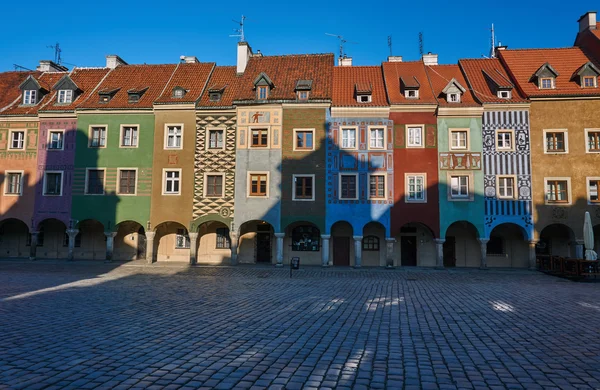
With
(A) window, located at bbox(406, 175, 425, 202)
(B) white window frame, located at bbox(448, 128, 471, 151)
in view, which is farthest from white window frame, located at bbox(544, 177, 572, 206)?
(A) window, located at bbox(406, 175, 425, 202)

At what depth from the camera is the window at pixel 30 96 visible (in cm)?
2995

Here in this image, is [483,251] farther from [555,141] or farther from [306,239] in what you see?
[306,239]

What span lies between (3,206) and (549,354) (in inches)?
1302

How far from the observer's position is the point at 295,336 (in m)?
8.44

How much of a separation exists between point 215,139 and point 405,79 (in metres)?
13.7

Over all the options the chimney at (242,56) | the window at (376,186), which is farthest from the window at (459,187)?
the chimney at (242,56)

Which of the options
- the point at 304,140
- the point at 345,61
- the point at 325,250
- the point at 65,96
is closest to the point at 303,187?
the point at 304,140

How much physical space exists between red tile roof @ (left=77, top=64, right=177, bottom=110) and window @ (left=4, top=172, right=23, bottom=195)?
6.68 m

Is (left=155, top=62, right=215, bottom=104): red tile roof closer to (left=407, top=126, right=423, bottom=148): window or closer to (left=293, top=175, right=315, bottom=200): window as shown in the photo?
(left=293, top=175, right=315, bottom=200): window

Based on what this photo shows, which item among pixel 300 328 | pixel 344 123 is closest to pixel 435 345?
pixel 300 328

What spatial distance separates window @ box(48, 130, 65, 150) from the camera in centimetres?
2848

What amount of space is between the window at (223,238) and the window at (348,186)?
8.70 meters

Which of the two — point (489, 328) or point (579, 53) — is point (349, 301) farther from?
point (579, 53)

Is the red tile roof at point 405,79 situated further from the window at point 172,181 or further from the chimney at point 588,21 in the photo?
the window at point 172,181
